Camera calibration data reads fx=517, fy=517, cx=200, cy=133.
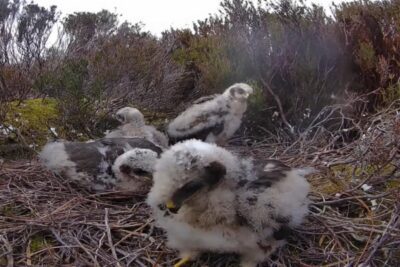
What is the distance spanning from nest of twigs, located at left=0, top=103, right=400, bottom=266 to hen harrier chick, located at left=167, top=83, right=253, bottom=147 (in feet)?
4.87

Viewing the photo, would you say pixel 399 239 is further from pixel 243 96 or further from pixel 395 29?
pixel 395 29

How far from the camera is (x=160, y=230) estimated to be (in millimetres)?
3320

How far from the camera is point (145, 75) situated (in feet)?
24.5

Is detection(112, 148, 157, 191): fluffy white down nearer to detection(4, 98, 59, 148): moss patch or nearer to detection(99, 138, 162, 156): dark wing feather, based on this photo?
detection(99, 138, 162, 156): dark wing feather

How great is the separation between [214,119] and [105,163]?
5.22ft

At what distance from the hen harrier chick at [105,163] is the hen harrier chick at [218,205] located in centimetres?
114

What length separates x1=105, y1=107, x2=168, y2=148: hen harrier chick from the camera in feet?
18.1

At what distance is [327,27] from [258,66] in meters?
1.03

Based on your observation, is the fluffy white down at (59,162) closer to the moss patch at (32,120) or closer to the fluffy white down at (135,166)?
the fluffy white down at (135,166)

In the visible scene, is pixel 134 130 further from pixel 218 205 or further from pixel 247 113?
pixel 218 205

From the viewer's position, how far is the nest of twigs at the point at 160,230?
9.62 ft

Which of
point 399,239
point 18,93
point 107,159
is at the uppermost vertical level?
point 18,93

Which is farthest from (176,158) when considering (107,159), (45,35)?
(45,35)

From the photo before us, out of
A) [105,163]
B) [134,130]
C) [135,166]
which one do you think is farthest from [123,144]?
[134,130]
